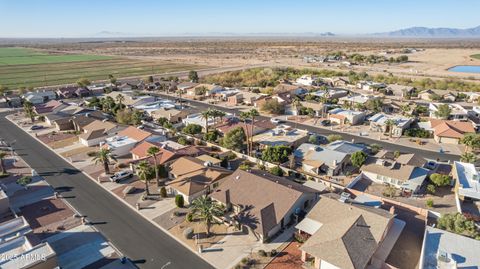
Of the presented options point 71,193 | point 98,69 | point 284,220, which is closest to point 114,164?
point 71,193

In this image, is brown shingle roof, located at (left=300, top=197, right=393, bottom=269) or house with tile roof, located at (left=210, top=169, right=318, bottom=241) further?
house with tile roof, located at (left=210, top=169, right=318, bottom=241)

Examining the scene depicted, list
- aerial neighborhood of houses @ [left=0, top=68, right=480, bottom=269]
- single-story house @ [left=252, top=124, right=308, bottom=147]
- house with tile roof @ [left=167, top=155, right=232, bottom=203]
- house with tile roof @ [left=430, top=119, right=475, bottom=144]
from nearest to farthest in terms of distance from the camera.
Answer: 1. aerial neighborhood of houses @ [left=0, top=68, right=480, bottom=269]
2. house with tile roof @ [left=167, top=155, right=232, bottom=203]
3. single-story house @ [left=252, top=124, right=308, bottom=147]
4. house with tile roof @ [left=430, top=119, right=475, bottom=144]

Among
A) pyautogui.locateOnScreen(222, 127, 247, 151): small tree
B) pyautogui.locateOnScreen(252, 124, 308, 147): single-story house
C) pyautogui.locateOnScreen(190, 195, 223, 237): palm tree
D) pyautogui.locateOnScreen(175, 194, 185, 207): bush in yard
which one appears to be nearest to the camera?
pyautogui.locateOnScreen(190, 195, 223, 237): palm tree

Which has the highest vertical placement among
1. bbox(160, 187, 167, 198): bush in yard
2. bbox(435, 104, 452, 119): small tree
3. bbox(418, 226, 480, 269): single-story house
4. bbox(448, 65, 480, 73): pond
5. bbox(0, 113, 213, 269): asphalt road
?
bbox(448, 65, 480, 73): pond

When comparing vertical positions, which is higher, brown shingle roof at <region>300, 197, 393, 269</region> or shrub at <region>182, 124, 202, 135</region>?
shrub at <region>182, 124, 202, 135</region>

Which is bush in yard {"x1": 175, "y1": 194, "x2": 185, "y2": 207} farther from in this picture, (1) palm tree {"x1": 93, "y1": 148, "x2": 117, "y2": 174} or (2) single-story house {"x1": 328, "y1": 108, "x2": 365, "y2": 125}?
(2) single-story house {"x1": 328, "y1": 108, "x2": 365, "y2": 125}

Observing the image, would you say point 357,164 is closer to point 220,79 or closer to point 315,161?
point 315,161

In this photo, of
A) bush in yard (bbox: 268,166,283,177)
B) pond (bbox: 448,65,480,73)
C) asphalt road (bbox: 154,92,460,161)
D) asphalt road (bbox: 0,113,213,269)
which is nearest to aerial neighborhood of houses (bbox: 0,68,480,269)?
bush in yard (bbox: 268,166,283,177)

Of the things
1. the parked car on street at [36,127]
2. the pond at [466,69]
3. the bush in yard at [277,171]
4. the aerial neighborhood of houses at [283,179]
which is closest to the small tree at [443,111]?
the aerial neighborhood of houses at [283,179]
